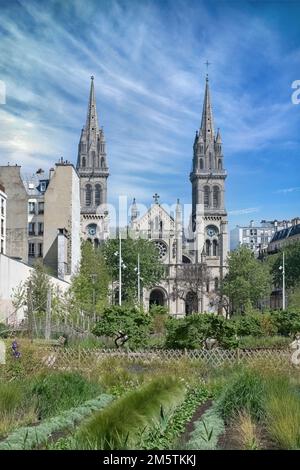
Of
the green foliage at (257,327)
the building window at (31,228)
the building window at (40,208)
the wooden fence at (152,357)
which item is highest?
the building window at (40,208)

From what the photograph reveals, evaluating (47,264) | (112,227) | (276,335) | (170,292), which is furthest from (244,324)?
(170,292)

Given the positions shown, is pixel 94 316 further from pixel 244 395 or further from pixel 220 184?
pixel 220 184

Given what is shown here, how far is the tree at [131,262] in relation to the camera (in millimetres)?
87000

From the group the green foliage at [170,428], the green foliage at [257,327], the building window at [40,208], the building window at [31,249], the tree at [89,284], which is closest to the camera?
the green foliage at [170,428]

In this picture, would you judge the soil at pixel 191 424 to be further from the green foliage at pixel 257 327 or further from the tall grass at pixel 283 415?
the green foliage at pixel 257 327

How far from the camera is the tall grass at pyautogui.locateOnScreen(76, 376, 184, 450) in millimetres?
7320

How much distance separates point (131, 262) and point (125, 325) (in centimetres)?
6270

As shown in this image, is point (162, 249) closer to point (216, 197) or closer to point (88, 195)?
point (216, 197)

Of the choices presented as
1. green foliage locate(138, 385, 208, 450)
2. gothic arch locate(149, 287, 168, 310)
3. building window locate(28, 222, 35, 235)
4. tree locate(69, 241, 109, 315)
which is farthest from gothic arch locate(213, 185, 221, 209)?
green foliage locate(138, 385, 208, 450)

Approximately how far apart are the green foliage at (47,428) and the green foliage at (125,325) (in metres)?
14.5

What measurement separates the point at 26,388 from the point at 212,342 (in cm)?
1482

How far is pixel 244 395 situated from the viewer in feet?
35.8

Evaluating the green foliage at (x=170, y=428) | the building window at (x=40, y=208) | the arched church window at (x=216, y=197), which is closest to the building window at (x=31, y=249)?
the building window at (x=40, y=208)

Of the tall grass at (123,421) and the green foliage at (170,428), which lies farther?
the green foliage at (170,428)
